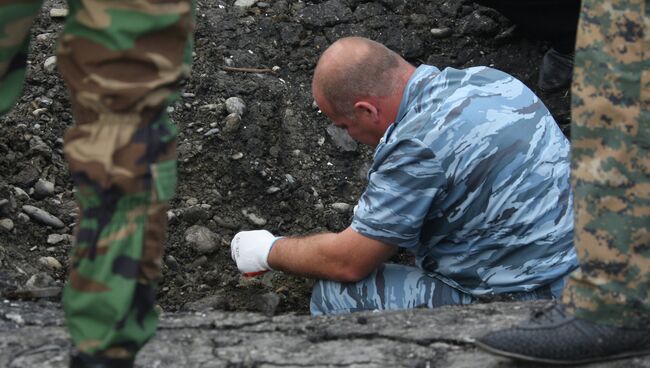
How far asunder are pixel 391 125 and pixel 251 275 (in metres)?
0.77

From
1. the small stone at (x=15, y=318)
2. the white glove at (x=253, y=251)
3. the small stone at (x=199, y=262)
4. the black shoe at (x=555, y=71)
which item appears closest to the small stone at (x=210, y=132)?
the small stone at (x=199, y=262)

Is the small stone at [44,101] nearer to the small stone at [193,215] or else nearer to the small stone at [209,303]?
the small stone at [193,215]

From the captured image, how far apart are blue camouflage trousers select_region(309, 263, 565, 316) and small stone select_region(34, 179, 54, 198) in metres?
1.00

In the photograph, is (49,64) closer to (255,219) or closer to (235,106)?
(235,106)

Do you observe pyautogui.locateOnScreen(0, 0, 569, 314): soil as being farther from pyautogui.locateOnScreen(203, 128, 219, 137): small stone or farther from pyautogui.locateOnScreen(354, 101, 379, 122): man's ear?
pyautogui.locateOnScreen(354, 101, 379, 122): man's ear

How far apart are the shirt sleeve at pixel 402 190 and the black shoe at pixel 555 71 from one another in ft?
5.37

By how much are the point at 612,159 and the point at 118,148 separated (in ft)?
3.08

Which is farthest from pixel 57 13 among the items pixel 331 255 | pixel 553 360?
pixel 553 360

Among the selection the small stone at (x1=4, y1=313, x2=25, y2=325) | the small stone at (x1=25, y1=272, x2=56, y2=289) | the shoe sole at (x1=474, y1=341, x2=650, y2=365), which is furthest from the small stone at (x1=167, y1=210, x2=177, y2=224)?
the shoe sole at (x1=474, y1=341, x2=650, y2=365)

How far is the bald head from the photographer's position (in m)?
3.31

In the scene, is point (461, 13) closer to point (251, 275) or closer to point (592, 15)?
point (251, 275)

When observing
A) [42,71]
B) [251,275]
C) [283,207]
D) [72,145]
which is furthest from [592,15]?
[42,71]

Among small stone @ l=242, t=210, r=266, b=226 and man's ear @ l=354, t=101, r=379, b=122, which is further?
small stone @ l=242, t=210, r=266, b=226

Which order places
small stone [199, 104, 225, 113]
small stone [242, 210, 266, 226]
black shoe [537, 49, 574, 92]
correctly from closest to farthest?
1. small stone [242, 210, 266, 226]
2. small stone [199, 104, 225, 113]
3. black shoe [537, 49, 574, 92]
